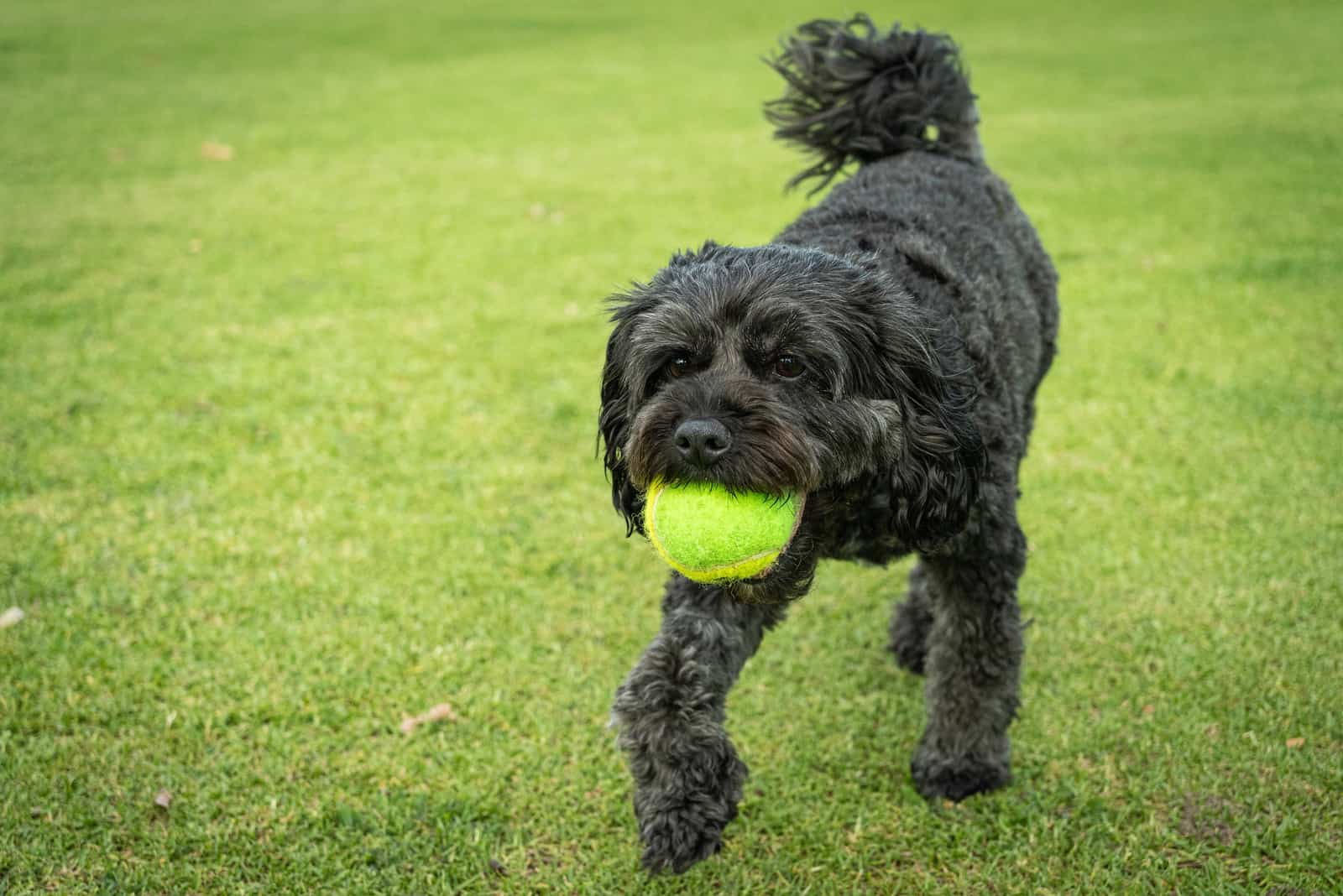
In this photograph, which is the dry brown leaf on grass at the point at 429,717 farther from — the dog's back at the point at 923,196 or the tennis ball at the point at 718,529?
the dog's back at the point at 923,196

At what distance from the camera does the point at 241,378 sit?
6.73m

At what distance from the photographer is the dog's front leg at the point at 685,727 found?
2934 millimetres

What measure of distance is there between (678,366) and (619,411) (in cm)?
29

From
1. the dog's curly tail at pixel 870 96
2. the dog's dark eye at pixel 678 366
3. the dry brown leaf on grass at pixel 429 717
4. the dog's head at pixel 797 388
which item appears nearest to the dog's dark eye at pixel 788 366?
the dog's head at pixel 797 388

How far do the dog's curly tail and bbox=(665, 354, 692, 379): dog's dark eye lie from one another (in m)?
2.22

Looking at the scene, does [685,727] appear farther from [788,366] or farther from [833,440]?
[788,366]

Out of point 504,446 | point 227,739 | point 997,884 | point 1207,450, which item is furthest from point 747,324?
point 1207,450

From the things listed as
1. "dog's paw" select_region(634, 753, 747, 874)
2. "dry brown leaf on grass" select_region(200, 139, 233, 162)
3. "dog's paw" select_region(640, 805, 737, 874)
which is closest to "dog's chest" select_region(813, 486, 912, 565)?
"dog's paw" select_region(634, 753, 747, 874)

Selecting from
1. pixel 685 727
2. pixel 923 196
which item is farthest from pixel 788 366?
pixel 923 196

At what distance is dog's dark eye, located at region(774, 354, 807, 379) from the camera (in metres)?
2.85

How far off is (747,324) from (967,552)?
109 centimetres

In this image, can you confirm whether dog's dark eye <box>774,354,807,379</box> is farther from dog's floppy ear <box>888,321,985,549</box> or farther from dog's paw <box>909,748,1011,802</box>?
dog's paw <box>909,748,1011,802</box>

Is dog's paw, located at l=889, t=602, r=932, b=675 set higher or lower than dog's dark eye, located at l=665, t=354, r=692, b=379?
lower

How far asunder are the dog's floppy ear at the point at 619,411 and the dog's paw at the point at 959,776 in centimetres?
124
